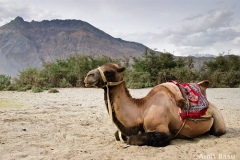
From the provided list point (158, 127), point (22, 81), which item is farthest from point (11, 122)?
point (22, 81)

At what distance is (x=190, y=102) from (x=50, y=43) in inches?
5362

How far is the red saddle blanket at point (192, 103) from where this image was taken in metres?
5.96

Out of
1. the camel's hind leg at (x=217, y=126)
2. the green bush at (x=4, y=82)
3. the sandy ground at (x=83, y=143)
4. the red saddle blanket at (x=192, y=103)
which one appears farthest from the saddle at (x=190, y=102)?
the green bush at (x=4, y=82)

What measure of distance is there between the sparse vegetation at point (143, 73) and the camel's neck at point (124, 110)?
14.2 metres

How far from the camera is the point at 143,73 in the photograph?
22328mm

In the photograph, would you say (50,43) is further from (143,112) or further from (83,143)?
(143,112)

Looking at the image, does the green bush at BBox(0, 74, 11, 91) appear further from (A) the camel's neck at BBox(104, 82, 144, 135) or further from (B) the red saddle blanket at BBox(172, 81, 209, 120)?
(B) the red saddle blanket at BBox(172, 81, 209, 120)

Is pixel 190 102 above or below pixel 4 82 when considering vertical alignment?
below

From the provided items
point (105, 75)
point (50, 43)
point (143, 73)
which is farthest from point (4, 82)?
point (50, 43)

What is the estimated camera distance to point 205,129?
20.6 ft

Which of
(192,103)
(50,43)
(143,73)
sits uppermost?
(50,43)

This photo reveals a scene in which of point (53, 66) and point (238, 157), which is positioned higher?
point (53, 66)

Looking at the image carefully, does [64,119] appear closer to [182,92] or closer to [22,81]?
[182,92]

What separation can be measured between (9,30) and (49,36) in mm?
17775
